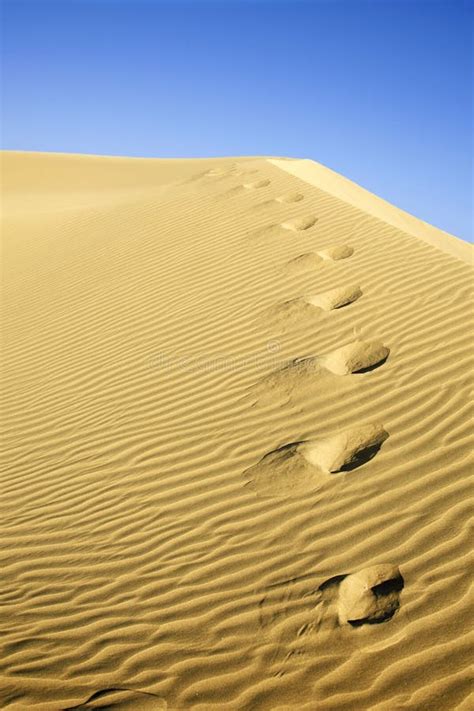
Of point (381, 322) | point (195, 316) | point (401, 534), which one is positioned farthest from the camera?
point (195, 316)

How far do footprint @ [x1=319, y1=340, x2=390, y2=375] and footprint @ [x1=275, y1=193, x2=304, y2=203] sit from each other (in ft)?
17.3

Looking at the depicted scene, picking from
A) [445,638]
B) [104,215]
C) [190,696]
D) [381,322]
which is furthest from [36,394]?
[104,215]

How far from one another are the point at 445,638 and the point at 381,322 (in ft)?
10.9

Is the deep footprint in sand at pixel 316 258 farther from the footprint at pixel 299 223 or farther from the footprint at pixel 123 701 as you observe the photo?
the footprint at pixel 123 701

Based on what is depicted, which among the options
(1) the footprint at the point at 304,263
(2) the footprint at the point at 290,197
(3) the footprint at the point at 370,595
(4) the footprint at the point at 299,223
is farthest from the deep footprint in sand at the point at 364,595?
(2) the footprint at the point at 290,197

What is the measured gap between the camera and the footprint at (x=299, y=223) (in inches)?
347

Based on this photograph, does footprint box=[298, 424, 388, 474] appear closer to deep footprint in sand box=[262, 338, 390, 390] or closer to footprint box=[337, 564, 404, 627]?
deep footprint in sand box=[262, 338, 390, 390]

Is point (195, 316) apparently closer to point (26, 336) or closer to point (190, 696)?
point (26, 336)

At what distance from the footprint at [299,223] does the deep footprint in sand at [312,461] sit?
16.1ft

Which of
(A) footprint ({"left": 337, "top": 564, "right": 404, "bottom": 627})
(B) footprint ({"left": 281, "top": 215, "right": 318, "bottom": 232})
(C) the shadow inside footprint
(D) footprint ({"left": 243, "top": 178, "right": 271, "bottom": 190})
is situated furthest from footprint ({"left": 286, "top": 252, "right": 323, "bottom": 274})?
(A) footprint ({"left": 337, "top": 564, "right": 404, "bottom": 627})

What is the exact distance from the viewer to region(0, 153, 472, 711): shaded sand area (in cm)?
307

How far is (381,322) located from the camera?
583cm

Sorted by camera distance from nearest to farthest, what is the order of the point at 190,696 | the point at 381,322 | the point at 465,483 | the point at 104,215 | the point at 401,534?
1. the point at 190,696
2. the point at 401,534
3. the point at 465,483
4. the point at 381,322
5. the point at 104,215

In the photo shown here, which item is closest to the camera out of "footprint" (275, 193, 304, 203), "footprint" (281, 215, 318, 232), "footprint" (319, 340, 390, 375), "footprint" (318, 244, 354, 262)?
"footprint" (319, 340, 390, 375)
